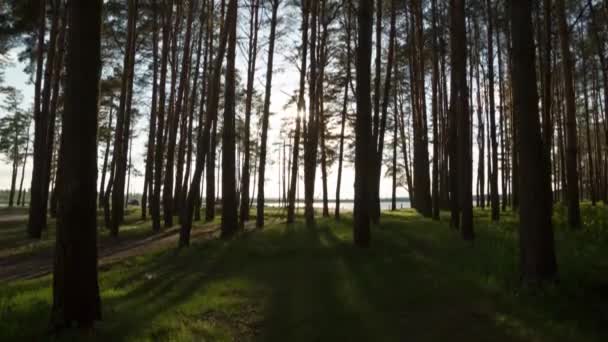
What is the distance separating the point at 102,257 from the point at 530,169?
11.5 m

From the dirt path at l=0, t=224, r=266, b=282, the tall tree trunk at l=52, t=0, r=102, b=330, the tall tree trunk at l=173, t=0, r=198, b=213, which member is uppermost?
the tall tree trunk at l=173, t=0, r=198, b=213

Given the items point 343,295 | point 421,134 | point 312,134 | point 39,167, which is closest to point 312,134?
point 312,134

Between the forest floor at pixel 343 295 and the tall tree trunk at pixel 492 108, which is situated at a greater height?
the tall tree trunk at pixel 492 108

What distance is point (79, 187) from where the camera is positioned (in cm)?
437

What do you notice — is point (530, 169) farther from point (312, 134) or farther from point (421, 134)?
point (421, 134)

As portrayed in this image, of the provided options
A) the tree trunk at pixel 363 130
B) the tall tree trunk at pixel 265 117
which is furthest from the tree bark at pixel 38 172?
the tree trunk at pixel 363 130

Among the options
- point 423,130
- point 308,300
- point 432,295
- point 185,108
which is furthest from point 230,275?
point 423,130

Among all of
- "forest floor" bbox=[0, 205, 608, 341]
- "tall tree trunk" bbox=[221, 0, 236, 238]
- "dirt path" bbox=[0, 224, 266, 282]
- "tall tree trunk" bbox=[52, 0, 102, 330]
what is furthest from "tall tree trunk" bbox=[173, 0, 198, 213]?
"tall tree trunk" bbox=[52, 0, 102, 330]

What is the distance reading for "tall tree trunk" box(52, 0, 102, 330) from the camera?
4352 mm

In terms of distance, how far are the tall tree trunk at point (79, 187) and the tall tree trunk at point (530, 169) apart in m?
5.84

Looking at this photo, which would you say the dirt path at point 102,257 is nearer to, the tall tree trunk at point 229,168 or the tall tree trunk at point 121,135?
the tall tree trunk at point 121,135

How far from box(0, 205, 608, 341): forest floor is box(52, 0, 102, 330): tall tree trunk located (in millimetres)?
Result: 373

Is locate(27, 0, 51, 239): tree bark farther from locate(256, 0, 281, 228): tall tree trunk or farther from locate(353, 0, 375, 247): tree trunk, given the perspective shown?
locate(353, 0, 375, 247): tree trunk

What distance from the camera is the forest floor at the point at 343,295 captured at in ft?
14.3
